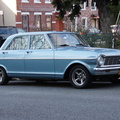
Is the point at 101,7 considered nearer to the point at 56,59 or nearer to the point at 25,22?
the point at 56,59

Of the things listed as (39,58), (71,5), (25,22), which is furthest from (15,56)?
(25,22)

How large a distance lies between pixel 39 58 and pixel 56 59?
0.61 m

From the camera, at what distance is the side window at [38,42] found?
38.7 feet

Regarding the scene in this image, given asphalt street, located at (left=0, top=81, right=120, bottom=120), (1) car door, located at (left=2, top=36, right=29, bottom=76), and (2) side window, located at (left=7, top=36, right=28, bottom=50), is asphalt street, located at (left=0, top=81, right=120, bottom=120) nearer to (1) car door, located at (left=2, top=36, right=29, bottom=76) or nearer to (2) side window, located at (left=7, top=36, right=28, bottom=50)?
(1) car door, located at (left=2, top=36, right=29, bottom=76)

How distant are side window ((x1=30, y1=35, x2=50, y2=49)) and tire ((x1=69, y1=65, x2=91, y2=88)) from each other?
3.96ft

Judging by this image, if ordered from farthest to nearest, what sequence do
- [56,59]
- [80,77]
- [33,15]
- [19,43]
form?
[33,15] < [19,43] < [56,59] < [80,77]

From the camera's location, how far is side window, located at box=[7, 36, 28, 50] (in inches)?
488

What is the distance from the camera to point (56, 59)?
11336mm

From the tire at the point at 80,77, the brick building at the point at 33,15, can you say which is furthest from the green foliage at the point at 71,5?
the brick building at the point at 33,15

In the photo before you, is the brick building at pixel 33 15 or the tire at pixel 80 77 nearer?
the tire at pixel 80 77

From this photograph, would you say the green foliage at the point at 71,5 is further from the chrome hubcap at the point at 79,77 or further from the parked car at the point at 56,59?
the chrome hubcap at the point at 79,77

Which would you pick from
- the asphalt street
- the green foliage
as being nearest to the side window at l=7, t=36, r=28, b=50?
the asphalt street

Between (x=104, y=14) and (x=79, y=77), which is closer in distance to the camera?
(x=79, y=77)

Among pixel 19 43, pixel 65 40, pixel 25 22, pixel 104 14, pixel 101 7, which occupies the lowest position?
pixel 19 43
